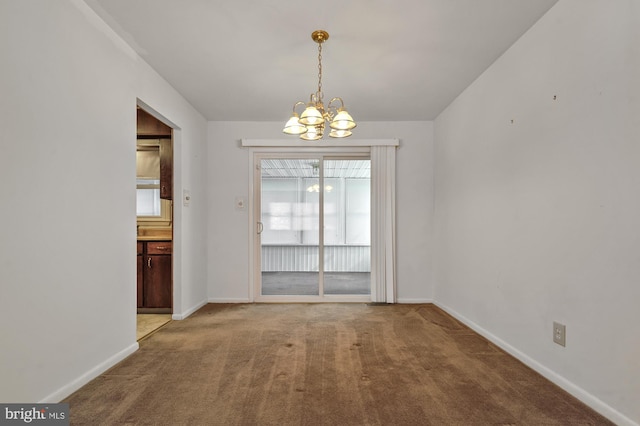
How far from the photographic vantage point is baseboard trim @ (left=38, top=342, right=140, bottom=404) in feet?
6.63

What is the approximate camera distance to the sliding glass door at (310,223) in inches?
196

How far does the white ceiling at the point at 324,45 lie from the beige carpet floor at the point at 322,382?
2550 millimetres

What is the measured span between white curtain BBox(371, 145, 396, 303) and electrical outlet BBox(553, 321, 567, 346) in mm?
2496

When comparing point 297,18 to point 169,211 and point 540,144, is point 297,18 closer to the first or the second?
point 540,144

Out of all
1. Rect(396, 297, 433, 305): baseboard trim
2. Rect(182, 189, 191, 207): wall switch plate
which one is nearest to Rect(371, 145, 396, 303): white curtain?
Rect(396, 297, 433, 305): baseboard trim

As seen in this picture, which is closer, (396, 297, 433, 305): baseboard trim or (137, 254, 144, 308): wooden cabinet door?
(137, 254, 144, 308): wooden cabinet door

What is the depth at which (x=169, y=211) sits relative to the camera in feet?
14.8

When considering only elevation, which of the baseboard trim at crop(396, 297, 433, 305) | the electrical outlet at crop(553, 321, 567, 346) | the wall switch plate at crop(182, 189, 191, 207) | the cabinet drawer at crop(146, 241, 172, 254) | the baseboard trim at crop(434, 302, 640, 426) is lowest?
the baseboard trim at crop(396, 297, 433, 305)

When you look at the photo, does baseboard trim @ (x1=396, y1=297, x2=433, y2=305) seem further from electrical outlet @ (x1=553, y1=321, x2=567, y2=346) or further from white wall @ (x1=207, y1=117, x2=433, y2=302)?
electrical outlet @ (x1=553, y1=321, x2=567, y2=346)

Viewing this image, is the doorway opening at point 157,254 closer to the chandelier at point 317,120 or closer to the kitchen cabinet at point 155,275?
the kitchen cabinet at point 155,275

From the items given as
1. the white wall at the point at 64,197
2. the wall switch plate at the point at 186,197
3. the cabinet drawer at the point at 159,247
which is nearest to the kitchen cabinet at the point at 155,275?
the cabinet drawer at the point at 159,247

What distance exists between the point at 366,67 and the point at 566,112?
1.68 meters

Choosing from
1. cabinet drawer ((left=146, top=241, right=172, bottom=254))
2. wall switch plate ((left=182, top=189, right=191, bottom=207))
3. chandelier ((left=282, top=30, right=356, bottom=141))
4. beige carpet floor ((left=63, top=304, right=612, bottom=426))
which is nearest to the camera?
beige carpet floor ((left=63, top=304, right=612, bottom=426))

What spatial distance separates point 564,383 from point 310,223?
340 cm
